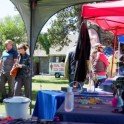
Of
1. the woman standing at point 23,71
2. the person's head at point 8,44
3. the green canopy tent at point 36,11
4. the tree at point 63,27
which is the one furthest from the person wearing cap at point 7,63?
the tree at point 63,27

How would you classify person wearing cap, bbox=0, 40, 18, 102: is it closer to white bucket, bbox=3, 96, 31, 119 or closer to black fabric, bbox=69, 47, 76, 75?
black fabric, bbox=69, 47, 76, 75

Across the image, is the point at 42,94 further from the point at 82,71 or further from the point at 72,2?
the point at 72,2

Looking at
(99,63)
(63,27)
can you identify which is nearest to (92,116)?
(99,63)

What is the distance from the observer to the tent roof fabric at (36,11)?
5594mm

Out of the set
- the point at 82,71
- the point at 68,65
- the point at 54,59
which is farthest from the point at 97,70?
the point at 54,59

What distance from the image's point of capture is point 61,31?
2797 centimetres

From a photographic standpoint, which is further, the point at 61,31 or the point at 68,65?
the point at 61,31

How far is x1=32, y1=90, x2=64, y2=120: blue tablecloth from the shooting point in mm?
4258

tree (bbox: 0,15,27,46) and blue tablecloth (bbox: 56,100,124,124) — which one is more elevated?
tree (bbox: 0,15,27,46)

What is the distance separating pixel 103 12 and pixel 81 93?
1619 millimetres

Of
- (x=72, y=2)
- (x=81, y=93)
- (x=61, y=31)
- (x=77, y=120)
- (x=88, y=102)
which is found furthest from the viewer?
(x=61, y=31)

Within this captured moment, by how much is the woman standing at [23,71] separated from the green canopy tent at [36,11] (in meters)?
0.78

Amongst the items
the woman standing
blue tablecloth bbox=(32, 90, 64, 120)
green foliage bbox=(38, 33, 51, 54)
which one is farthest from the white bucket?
green foliage bbox=(38, 33, 51, 54)

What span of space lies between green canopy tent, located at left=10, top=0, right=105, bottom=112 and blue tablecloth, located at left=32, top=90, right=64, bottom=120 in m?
1.27
